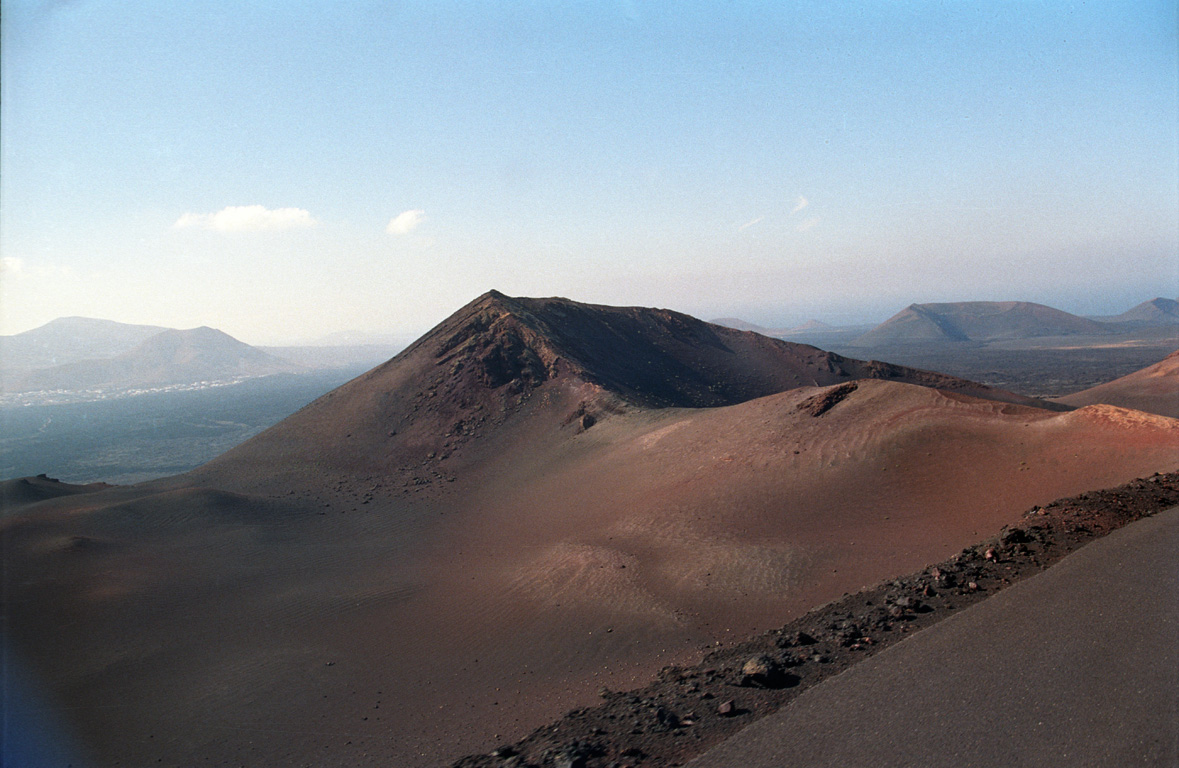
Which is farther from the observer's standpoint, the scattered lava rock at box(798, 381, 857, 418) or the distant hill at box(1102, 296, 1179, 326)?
Answer: the distant hill at box(1102, 296, 1179, 326)

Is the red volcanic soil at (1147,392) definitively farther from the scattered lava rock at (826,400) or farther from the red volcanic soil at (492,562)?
the red volcanic soil at (492,562)

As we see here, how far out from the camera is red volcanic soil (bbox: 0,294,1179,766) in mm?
9453

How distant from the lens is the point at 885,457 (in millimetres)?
15297

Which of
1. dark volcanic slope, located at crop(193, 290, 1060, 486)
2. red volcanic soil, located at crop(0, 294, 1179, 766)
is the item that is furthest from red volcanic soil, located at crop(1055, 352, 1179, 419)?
red volcanic soil, located at crop(0, 294, 1179, 766)

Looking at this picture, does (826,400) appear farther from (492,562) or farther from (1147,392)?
(1147,392)

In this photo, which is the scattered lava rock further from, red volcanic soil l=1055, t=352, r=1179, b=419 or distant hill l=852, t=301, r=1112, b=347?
distant hill l=852, t=301, r=1112, b=347

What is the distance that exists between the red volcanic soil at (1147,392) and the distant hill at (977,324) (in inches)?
4611

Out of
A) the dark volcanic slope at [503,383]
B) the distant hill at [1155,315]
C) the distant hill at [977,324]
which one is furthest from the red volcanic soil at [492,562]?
the distant hill at [1155,315]

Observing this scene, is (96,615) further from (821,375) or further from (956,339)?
(956,339)

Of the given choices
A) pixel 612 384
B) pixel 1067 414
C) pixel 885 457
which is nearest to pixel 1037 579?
pixel 885 457

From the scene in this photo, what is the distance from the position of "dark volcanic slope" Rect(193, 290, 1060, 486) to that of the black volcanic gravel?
62.4 ft

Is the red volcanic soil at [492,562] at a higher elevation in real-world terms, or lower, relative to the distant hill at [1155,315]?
lower

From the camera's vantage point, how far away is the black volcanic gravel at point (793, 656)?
6.32m

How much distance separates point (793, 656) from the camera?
24.7 ft
